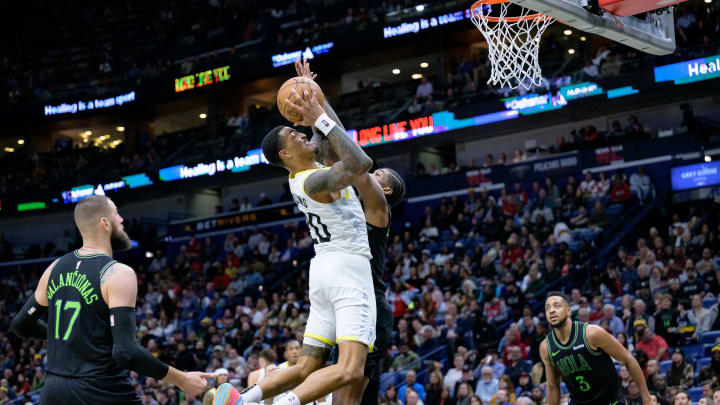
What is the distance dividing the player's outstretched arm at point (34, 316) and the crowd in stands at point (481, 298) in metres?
7.68

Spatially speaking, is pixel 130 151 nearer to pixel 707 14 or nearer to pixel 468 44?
pixel 468 44

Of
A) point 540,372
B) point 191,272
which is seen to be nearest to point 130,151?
point 191,272

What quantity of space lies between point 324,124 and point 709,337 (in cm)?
1011

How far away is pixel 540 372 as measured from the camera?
13.4 metres

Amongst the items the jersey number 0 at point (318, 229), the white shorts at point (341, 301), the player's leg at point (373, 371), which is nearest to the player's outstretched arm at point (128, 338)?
the white shorts at point (341, 301)

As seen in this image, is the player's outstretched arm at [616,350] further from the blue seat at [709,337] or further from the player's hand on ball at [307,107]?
the blue seat at [709,337]

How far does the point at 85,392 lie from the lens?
5125mm

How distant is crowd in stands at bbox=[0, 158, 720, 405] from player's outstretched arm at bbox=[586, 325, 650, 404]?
99.3 inches

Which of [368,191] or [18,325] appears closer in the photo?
[18,325]

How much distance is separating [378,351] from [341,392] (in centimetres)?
41

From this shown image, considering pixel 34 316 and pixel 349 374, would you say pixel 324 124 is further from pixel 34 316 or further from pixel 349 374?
pixel 34 316

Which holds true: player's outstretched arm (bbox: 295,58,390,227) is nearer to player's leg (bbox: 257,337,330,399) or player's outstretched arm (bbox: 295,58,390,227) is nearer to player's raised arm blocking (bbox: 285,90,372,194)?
player's raised arm blocking (bbox: 285,90,372,194)

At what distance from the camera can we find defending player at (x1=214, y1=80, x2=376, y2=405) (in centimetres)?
582

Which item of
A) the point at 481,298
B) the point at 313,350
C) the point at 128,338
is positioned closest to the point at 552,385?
the point at 313,350
